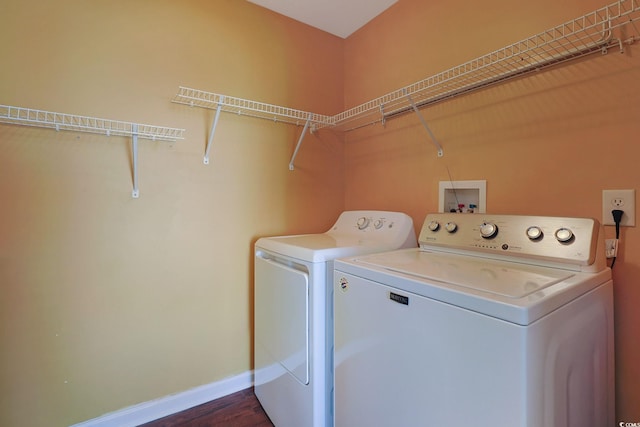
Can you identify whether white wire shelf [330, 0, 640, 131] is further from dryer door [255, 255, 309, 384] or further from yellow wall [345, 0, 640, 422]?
dryer door [255, 255, 309, 384]

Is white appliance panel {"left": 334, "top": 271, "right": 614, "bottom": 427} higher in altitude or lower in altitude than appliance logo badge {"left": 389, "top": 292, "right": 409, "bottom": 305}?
lower

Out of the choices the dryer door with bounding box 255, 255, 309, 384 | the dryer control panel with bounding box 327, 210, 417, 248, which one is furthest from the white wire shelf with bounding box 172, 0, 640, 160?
the dryer door with bounding box 255, 255, 309, 384

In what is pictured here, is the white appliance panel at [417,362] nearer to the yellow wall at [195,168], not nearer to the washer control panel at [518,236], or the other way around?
the washer control panel at [518,236]

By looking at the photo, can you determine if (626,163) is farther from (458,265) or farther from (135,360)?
(135,360)

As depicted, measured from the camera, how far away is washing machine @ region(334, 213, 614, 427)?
66 cm

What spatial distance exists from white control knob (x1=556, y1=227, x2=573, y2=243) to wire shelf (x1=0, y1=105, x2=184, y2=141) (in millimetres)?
1767

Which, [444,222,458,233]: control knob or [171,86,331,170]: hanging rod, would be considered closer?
[444,222,458,233]: control knob

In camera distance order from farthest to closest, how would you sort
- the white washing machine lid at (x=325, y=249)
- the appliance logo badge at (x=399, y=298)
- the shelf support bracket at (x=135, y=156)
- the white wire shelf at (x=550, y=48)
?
the shelf support bracket at (x=135, y=156) → the white washing machine lid at (x=325, y=249) → the white wire shelf at (x=550, y=48) → the appliance logo badge at (x=399, y=298)

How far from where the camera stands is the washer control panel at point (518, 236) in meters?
0.94

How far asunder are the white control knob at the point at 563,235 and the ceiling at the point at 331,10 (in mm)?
1682

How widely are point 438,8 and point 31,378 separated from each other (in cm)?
272

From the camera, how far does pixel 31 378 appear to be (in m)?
1.33

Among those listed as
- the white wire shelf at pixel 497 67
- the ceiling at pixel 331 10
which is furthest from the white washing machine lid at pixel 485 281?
the ceiling at pixel 331 10

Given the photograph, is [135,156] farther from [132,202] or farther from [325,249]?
[325,249]
